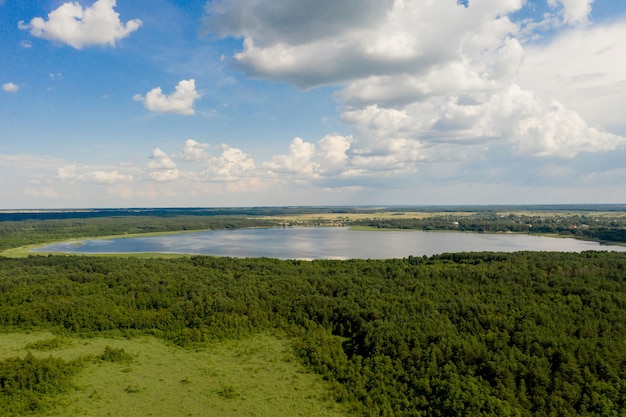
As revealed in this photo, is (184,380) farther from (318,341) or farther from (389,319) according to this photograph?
(389,319)

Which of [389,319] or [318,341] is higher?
[389,319]

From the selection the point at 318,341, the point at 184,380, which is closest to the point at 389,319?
the point at 318,341

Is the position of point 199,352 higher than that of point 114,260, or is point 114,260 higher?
point 114,260

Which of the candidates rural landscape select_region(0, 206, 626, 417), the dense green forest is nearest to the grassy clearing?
rural landscape select_region(0, 206, 626, 417)

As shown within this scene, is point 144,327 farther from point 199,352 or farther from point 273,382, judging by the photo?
point 273,382

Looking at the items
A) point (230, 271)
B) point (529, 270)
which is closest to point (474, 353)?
point (529, 270)
